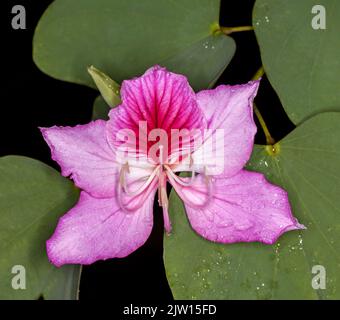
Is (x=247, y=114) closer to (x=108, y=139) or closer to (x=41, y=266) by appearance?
(x=108, y=139)

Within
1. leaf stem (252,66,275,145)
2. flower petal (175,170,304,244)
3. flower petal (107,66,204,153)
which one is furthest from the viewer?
leaf stem (252,66,275,145)

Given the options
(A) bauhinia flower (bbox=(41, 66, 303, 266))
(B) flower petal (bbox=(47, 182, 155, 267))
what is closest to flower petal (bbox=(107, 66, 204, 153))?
(A) bauhinia flower (bbox=(41, 66, 303, 266))

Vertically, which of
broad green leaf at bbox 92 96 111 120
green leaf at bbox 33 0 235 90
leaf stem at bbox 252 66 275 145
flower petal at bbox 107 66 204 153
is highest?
green leaf at bbox 33 0 235 90

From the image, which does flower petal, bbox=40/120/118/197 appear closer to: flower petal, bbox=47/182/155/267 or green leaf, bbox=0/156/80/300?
flower petal, bbox=47/182/155/267

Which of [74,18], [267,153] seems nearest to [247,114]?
[267,153]

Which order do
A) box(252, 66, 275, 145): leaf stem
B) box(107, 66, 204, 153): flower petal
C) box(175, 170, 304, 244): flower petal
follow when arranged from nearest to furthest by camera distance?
box(107, 66, 204, 153): flower petal, box(175, 170, 304, 244): flower petal, box(252, 66, 275, 145): leaf stem

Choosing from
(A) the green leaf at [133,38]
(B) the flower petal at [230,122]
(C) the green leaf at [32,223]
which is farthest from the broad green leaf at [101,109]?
(B) the flower petal at [230,122]

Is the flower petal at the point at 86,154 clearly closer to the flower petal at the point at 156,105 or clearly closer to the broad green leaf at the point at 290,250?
the flower petal at the point at 156,105
